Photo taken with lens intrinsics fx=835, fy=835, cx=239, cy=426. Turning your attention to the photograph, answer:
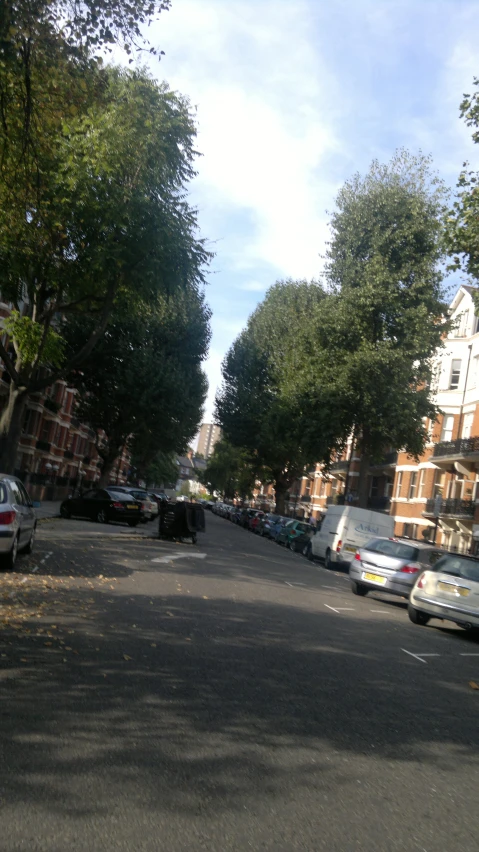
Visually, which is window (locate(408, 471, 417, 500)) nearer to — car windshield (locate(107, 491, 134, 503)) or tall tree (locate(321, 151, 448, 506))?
→ tall tree (locate(321, 151, 448, 506))

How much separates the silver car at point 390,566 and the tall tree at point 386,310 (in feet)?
57.4

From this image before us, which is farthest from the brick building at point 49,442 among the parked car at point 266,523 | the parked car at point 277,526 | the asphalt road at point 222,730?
the asphalt road at point 222,730

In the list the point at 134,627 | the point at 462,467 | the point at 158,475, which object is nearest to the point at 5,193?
the point at 134,627

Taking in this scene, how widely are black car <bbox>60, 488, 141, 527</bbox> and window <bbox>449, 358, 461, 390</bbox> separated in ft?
74.0

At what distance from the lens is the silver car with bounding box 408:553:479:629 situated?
13.3m

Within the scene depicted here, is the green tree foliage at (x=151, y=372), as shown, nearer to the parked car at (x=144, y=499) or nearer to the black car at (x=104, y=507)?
the parked car at (x=144, y=499)

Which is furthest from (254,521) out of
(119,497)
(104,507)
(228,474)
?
(228,474)

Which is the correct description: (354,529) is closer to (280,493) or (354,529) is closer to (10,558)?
(10,558)

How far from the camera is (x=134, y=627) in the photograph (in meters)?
9.66

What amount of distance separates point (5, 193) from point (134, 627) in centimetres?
1036

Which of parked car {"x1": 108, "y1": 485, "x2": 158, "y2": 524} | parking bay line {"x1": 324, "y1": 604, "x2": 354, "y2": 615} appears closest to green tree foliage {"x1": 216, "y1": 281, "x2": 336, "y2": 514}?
parked car {"x1": 108, "y1": 485, "x2": 158, "y2": 524}

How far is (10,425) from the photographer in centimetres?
2536

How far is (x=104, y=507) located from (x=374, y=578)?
55.7 feet

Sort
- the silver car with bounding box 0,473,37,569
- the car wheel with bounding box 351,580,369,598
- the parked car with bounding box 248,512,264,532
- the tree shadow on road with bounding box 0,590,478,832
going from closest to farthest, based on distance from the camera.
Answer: the tree shadow on road with bounding box 0,590,478,832
the silver car with bounding box 0,473,37,569
the car wheel with bounding box 351,580,369,598
the parked car with bounding box 248,512,264,532
